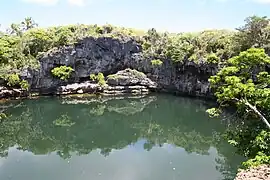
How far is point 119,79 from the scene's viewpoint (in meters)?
46.6

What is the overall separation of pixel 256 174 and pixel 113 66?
135 feet

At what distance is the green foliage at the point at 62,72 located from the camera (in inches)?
1722

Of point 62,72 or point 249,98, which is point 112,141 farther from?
point 62,72

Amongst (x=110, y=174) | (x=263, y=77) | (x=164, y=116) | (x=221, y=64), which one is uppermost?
(x=263, y=77)

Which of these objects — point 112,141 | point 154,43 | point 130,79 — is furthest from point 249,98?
point 154,43

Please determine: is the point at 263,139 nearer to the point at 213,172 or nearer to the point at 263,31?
the point at 213,172

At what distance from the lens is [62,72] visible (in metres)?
43.9

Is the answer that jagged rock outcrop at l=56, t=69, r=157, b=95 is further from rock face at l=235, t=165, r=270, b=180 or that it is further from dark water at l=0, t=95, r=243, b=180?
rock face at l=235, t=165, r=270, b=180

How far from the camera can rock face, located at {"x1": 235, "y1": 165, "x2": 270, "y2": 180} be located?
880 centimetres

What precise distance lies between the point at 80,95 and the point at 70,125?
44.7ft

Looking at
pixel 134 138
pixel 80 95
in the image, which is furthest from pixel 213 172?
pixel 80 95

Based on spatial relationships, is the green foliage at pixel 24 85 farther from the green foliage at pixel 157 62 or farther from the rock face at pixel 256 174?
the rock face at pixel 256 174

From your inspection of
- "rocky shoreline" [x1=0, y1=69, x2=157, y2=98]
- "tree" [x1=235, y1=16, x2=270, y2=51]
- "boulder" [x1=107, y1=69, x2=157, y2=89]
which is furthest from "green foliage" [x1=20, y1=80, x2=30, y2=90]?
"tree" [x1=235, y1=16, x2=270, y2=51]

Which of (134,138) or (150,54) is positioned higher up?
(150,54)
